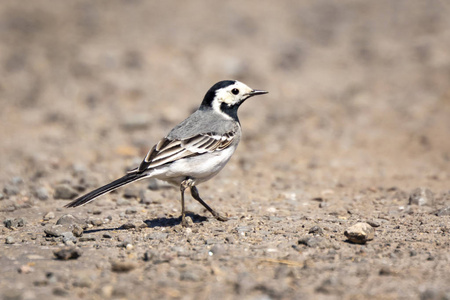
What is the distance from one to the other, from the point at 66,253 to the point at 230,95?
3.13 m

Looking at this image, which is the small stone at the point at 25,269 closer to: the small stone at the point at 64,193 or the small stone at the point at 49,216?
the small stone at the point at 49,216

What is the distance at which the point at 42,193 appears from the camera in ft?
26.4

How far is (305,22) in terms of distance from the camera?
16.9 meters

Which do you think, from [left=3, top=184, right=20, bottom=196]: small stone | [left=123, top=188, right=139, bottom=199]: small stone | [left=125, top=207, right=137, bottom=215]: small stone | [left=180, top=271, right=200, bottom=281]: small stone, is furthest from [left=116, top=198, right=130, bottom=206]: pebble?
[left=180, top=271, right=200, bottom=281]: small stone

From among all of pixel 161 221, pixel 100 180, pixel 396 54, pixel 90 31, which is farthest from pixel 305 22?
pixel 161 221

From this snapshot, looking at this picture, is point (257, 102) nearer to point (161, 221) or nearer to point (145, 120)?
point (145, 120)

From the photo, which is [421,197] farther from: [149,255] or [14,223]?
[14,223]

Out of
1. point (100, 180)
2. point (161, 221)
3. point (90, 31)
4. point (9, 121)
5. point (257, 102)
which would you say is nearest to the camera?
point (161, 221)

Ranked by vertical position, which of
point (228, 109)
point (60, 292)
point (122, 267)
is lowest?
→ point (60, 292)

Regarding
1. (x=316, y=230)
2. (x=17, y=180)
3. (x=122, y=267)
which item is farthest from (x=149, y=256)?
(x=17, y=180)

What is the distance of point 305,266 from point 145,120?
7116mm

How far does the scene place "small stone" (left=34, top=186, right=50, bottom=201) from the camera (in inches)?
314

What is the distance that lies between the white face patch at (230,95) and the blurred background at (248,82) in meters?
2.12

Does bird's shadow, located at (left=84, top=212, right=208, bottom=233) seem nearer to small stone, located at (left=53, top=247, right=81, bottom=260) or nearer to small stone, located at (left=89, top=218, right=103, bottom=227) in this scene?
small stone, located at (left=89, top=218, right=103, bottom=227)
